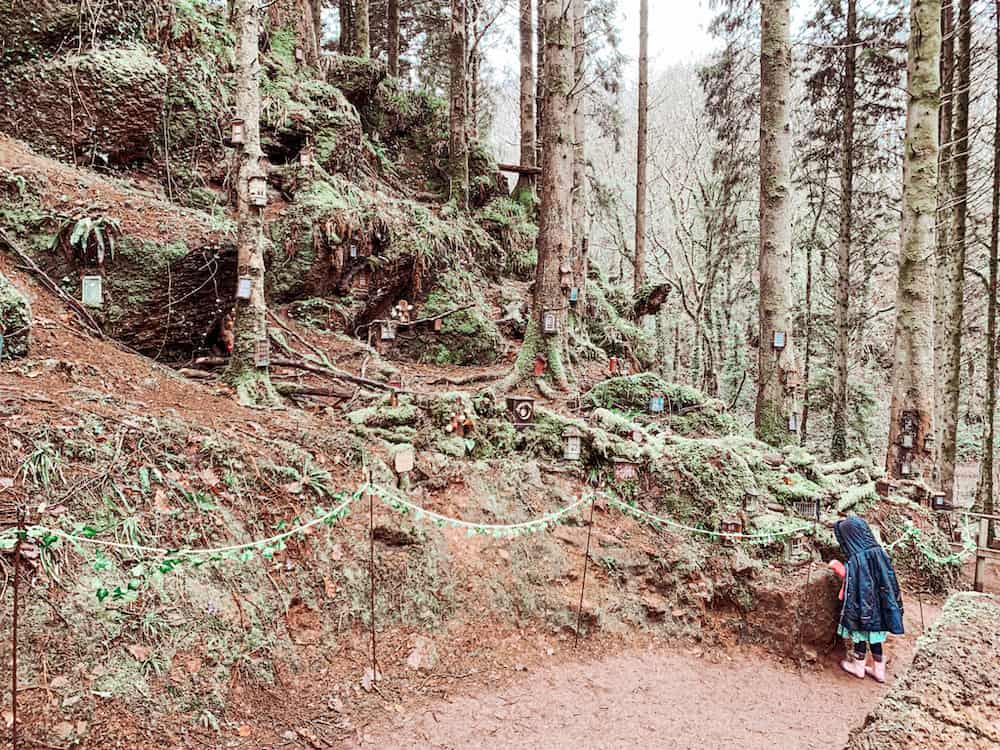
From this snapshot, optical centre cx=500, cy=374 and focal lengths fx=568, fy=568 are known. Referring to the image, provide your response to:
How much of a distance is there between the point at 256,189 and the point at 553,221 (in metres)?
3.75

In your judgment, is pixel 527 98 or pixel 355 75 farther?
pixel 527 98

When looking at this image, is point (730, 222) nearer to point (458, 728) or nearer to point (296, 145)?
point (296, 145)

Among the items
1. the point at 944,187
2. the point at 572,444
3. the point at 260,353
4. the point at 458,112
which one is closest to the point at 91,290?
the point at 260,353

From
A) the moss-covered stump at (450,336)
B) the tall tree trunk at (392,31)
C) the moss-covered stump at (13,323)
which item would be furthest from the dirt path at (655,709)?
the tall tree trunk at (392,31)

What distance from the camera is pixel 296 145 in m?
10.4

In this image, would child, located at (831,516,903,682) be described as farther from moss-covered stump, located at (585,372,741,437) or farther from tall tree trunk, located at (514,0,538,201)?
tall tree trunk, located at (514,0,538,201)

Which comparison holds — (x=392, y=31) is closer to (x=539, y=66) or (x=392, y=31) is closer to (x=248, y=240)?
(x=539, y=66)

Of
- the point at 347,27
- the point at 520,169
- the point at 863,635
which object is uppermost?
the point at 347,27

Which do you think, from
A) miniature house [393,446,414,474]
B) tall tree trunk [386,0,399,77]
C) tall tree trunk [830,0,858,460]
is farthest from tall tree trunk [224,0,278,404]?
tall tree trunk [830,0,858,460]

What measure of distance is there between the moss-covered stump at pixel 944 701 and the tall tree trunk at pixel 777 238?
589 cm

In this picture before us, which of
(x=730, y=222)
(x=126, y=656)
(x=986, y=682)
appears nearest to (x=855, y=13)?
(x=730, y=222)

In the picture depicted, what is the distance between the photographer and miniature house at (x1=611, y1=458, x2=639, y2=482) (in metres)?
6.14

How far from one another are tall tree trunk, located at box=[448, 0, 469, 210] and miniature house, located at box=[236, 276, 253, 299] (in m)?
7.85

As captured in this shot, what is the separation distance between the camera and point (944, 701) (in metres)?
1.39
